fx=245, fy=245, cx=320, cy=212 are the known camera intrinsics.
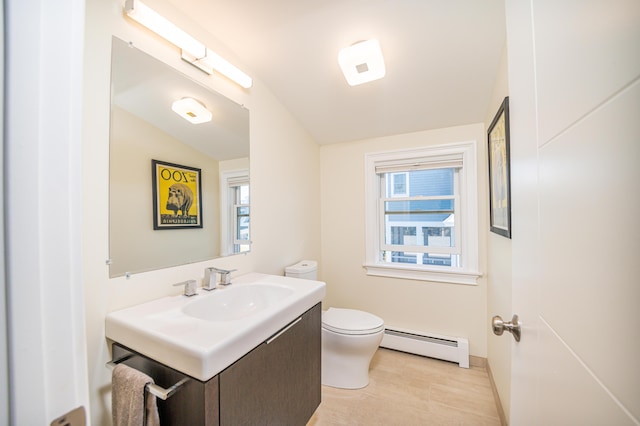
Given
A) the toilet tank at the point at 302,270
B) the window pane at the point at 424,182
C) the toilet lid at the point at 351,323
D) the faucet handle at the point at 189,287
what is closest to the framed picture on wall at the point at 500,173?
the window pane at the point at 424,182

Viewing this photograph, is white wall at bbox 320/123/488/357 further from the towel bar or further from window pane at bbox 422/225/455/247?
the towel bar

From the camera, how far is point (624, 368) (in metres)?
0.25

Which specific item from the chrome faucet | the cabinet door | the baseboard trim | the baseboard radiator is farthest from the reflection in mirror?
the baseboard trim

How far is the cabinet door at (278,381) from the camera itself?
79 centimetres

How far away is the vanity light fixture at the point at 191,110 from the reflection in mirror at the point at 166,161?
0.01 metres

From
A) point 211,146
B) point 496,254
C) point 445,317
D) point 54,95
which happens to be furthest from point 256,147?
point 445,317

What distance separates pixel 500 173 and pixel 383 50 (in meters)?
1.00

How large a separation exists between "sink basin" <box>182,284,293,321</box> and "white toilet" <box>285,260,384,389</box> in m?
0.66

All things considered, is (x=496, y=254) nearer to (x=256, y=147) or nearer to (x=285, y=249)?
(x=285, y=249)

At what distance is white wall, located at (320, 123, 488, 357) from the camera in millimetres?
1987

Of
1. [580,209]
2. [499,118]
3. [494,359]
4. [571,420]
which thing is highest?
[499,118]

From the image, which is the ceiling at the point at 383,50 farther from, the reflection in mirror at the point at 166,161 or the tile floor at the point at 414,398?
the tile floor at the point at 414,398

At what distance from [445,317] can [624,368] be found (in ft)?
6.91

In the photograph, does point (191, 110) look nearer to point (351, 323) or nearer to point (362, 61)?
point (362, 61)
